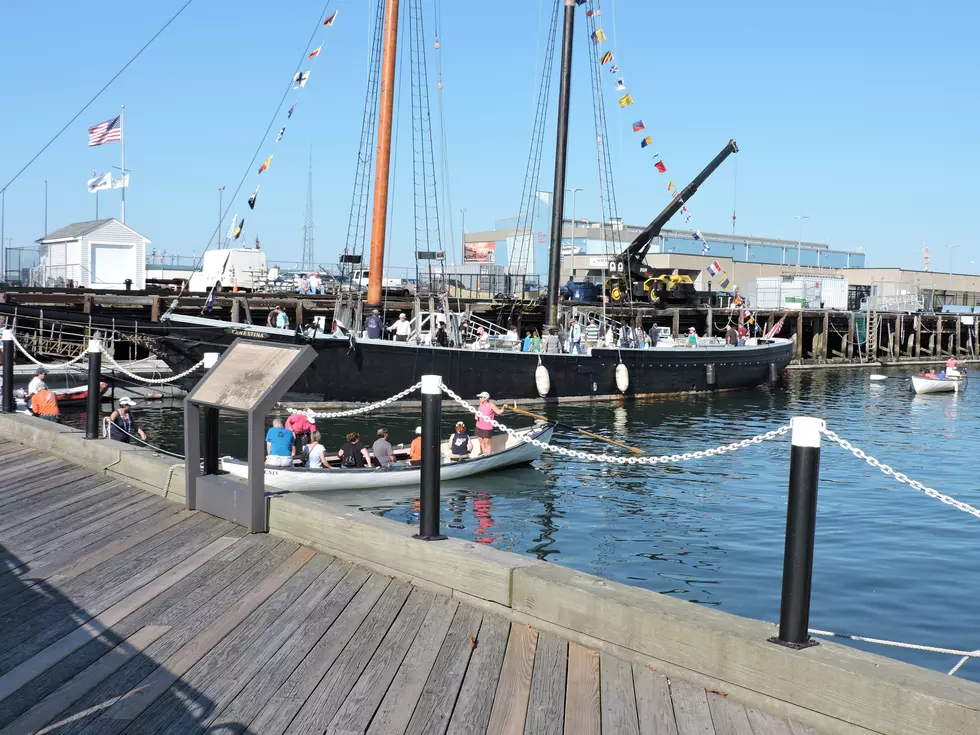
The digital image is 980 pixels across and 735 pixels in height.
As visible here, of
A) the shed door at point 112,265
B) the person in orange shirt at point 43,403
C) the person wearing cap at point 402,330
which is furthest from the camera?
the shed door at point 112,265

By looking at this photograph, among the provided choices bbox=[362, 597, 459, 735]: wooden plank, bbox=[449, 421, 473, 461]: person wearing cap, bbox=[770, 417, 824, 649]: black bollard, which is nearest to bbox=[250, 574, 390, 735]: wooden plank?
bbox=[362, 597, 459, 735]: wooden plank

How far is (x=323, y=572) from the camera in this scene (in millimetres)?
6023

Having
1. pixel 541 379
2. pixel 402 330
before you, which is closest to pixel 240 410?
pixel 402 330

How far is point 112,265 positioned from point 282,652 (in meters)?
44.4

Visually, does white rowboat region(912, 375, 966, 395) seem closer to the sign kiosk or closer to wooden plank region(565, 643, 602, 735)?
the sign kiosk

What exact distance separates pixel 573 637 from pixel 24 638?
10.1ft

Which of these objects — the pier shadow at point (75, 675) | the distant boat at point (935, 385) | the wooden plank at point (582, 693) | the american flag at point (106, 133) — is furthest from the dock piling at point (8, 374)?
the distant boat at point (935, 385)

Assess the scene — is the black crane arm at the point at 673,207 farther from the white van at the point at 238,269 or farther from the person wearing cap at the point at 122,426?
the person wearing cap at the point at 122,426

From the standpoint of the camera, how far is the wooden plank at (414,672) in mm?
4047

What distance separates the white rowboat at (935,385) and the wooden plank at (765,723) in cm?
4010

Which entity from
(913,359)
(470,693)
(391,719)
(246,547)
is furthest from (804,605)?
(913,359)

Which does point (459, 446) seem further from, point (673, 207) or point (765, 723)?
point (673, 207)

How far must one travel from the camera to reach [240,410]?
661 cm

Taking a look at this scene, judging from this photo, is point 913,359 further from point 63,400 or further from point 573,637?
point 573,637
